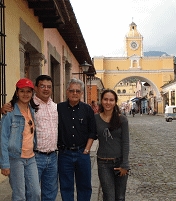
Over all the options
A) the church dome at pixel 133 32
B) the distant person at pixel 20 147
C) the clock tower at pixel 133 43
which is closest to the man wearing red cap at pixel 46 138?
the distant person at pixel 20 147

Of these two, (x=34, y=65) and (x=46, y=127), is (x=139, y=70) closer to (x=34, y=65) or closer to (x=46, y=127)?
(x=34, y=65)

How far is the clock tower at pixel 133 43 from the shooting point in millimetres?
55781

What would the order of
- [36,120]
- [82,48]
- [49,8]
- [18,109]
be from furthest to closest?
[82,48] → [49,8] → [36,120] → [18,109]

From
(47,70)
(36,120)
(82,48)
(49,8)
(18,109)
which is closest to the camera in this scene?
(18,109)

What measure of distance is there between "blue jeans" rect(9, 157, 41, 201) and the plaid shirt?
0.21m

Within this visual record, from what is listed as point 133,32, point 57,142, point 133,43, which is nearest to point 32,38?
point 57,142

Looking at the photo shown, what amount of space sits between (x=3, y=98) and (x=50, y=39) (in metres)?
3.97

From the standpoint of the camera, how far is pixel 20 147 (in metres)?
2.95

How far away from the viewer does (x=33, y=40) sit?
617 centimetres

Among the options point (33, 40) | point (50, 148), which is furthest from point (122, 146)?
point (33, 40)

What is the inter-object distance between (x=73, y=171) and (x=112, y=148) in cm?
55

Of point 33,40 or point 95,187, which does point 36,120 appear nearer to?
point 95,187

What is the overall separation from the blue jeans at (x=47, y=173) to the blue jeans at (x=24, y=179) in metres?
0.16

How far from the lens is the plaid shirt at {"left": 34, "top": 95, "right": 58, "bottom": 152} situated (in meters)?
3.22
